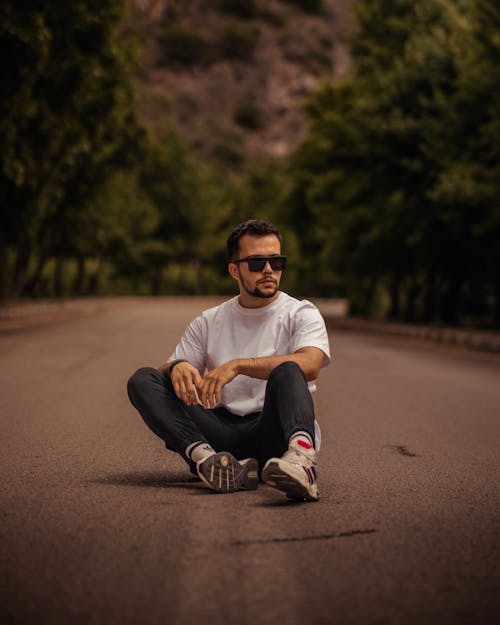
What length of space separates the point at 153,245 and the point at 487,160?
53664 mm

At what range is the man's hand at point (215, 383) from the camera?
530 cm

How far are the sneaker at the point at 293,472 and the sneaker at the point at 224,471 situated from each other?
1.41 ft

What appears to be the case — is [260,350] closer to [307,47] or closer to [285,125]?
[285,125]

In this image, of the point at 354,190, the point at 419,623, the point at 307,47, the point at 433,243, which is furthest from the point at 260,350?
the point at 307,47

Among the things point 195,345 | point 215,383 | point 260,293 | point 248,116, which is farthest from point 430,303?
point 248,116

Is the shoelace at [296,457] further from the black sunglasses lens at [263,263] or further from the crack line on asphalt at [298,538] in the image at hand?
the black sunglasses lens at [263,263]

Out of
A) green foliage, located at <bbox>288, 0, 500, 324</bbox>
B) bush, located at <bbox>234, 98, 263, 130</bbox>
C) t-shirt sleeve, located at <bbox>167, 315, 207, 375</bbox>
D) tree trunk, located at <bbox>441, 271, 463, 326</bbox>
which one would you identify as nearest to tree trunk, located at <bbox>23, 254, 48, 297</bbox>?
green foliage, located at <bbox>288, 0, 500, 324</bbox>

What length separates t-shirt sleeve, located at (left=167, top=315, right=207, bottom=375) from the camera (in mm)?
5793

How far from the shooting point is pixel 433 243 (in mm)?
28906

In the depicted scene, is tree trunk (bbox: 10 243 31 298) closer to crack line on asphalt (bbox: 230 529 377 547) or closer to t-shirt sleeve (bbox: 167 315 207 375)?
t-shirt sleeve (bbox: 167 315 207 375)

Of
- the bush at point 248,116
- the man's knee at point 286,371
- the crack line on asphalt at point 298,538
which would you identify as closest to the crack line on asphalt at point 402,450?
the man's knee at point 286,371

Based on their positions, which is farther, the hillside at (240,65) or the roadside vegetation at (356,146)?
the hillside at (240,65)

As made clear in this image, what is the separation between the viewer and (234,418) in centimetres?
584

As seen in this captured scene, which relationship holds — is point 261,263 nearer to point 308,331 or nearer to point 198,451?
point 308,331
